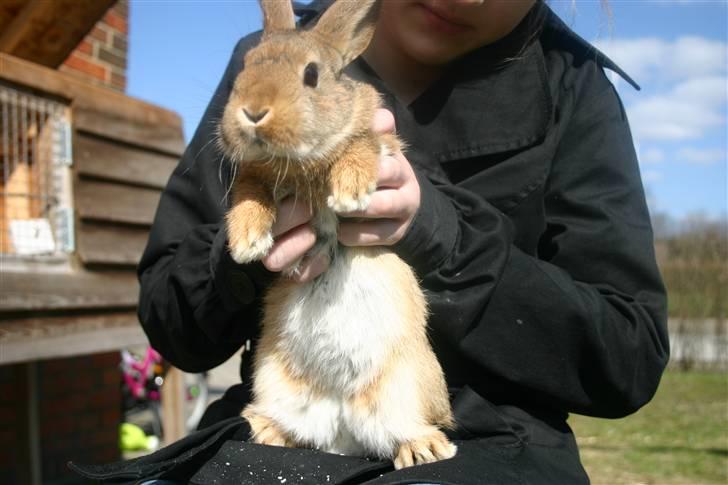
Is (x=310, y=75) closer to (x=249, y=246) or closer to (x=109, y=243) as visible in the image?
(x=249, y=246)

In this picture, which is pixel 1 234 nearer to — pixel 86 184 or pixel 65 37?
pixel 86 184

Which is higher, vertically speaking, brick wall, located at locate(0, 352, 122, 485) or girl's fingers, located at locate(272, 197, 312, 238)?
girl's fingers, located at locate(272, 197, 312, 238)

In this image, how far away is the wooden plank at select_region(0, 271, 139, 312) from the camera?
3.54 meters

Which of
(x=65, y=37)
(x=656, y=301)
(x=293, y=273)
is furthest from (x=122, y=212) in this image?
(x=656, y=301)

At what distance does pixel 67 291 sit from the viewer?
393cm

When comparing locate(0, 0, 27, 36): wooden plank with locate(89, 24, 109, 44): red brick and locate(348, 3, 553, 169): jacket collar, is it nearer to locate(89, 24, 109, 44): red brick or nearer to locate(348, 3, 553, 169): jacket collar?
locate(89, 24, 109, 44): red brick

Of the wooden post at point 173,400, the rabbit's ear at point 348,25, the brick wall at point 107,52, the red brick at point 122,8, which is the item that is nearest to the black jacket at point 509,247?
the rabbit's ear at point 348,25

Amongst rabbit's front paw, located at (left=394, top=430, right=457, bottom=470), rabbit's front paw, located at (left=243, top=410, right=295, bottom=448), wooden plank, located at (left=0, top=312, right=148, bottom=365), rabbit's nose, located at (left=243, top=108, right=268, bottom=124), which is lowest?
wooden plank, located at (left=0, top=312, right=148, bottom=365)

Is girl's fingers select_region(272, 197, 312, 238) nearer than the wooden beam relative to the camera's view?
Yes

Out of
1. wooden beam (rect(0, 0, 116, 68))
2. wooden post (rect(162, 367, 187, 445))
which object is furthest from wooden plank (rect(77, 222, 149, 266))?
wooden post (rect(162, 367, 187, 445))

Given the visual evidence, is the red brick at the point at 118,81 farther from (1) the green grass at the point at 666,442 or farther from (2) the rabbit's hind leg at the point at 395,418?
(1) the green grass at the point at 666,442

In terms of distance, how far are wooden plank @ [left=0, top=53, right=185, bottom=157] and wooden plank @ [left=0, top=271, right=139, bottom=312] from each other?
0.87 meters

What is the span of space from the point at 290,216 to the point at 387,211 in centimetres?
23

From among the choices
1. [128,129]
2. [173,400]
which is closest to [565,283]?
[128,129]
